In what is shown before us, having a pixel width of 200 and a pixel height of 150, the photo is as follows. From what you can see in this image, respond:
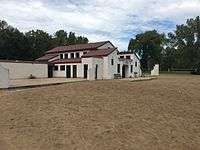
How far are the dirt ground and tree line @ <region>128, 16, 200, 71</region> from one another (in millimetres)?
60056

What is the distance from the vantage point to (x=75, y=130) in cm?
1540

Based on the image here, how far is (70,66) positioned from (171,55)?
3685 centimetres

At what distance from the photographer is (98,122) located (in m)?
16.8

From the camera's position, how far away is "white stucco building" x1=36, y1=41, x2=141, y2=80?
183ft

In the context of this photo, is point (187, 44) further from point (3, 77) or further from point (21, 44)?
point (3, 77)

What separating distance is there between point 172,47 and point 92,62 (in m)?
39.3

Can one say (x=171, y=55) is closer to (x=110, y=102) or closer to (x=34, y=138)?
(x=110, y=102)

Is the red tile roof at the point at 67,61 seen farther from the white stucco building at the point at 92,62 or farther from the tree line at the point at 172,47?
the tree line at the point at 172,47

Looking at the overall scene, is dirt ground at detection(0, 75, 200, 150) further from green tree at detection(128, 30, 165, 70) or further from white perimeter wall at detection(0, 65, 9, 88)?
green tree at detection(128, 30, 165, 70)

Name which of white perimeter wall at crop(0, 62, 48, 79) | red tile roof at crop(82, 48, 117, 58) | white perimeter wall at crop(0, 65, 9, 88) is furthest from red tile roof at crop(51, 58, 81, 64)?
white perimeter wall at crop(0, 65, 9, 88)

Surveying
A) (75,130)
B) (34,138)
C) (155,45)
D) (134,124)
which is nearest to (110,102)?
(134,124)

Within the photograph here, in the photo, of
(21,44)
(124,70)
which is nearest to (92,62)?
(124,70)

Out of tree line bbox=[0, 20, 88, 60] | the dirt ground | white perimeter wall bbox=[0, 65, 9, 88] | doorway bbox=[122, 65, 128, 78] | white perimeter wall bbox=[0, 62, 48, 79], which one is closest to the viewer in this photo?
the dirt ground

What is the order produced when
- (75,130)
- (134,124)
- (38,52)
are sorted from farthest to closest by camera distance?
1. (38,52)
2. (134,124)
3. (75,130)
